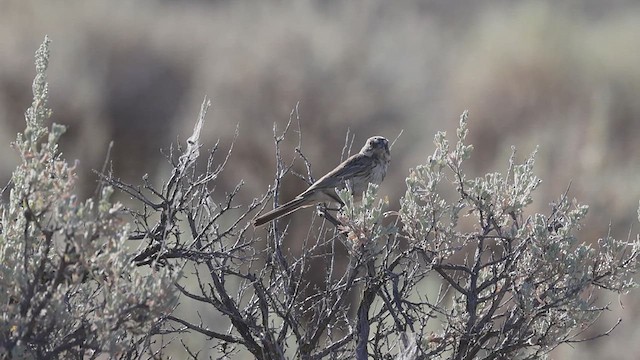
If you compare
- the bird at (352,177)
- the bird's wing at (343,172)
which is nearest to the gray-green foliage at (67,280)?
the bird at (352,177)

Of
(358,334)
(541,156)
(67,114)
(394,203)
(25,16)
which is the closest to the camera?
(358,334)

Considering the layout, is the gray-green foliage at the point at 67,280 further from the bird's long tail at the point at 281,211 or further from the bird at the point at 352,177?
the bird at the point at 352,177

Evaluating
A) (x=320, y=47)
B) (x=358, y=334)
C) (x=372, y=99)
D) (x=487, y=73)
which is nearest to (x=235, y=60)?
(x=320, y=47)

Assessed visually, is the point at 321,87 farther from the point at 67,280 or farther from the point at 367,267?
the point at 67,280

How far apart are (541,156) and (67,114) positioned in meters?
6.69

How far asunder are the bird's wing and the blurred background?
222 inches

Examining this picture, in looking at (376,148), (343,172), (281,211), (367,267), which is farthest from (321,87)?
(367,267)

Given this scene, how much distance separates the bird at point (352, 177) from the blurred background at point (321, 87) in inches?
216

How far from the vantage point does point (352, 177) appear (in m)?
5.86

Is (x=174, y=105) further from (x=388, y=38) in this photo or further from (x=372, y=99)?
(x=388, y=38)

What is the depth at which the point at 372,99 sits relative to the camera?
15820 millimetres

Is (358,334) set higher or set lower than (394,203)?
lower

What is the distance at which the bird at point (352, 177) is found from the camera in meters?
5.35

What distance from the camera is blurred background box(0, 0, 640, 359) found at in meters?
13.6
